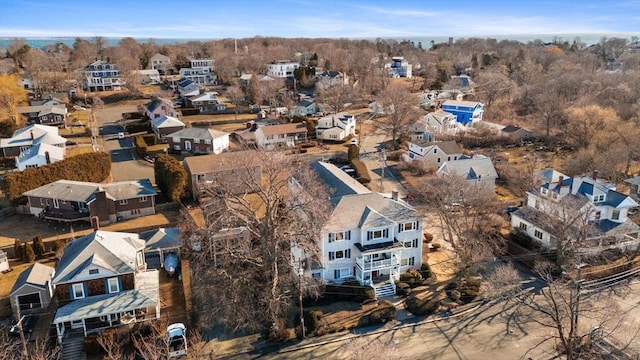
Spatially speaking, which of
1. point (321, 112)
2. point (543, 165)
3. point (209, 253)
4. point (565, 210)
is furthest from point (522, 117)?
point (209, 253)

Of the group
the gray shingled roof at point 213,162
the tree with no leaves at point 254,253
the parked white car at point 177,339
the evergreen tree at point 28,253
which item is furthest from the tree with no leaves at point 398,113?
the parked white car at point 177,339

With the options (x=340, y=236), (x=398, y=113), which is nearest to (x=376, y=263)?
(x=340, y=236)

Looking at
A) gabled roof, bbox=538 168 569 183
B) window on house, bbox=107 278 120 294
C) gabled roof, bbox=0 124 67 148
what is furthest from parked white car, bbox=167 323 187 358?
gabled roof, bbox=0 124 67 148

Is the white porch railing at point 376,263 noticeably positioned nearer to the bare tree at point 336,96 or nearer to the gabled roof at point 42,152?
the gabled roof at point 42,152

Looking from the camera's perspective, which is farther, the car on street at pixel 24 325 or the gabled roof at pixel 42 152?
the gabled roof at pixel 42 152

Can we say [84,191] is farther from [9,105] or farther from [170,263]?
[9,105]

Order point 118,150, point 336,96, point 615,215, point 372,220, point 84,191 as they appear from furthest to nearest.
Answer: point 336,96 < point 118,150 < point 84,191 < point 615,215 < point 372,220
